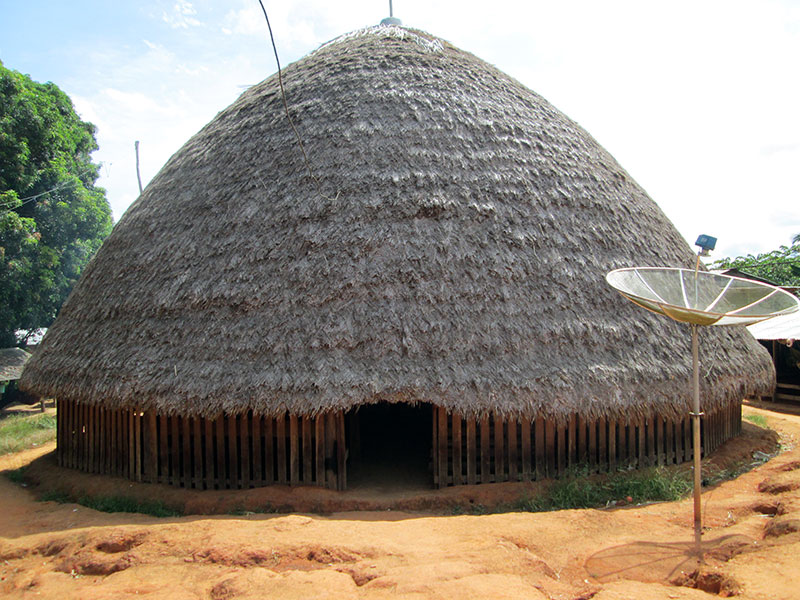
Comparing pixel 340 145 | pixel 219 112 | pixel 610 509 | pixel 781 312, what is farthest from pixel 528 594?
pixel 219 112

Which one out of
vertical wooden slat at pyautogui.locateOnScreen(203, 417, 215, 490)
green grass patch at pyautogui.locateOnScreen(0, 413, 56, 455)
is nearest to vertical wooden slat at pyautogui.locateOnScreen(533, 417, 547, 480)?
vertical wooden slat at pyautogui.locateOnScreen(203, 417, 215, 490)

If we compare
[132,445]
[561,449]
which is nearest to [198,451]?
[132,445]

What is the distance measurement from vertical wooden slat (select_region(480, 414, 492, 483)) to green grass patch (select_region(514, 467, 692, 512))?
553 mm

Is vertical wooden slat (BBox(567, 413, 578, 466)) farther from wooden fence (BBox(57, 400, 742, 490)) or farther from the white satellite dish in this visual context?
the white satellite dish

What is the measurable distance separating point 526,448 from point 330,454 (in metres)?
2.38

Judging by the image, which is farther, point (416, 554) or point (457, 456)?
point (457, 456)

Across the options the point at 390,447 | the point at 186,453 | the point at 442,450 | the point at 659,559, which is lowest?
the point at 390,447

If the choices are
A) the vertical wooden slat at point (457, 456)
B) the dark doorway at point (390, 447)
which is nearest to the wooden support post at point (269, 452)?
the dark doorway at point (390, 447)

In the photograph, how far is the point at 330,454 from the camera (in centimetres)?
622

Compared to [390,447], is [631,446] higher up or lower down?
higher up

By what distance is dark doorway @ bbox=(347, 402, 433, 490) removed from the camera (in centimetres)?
673

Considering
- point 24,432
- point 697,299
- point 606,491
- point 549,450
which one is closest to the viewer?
point 697,299

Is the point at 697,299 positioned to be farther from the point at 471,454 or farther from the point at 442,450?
the point at 442,450

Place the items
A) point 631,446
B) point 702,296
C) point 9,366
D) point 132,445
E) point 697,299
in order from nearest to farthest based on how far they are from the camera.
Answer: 1. point 697,299
2. point 702,296
3. point 631,446
4. point 132,445
5. point 9,366
